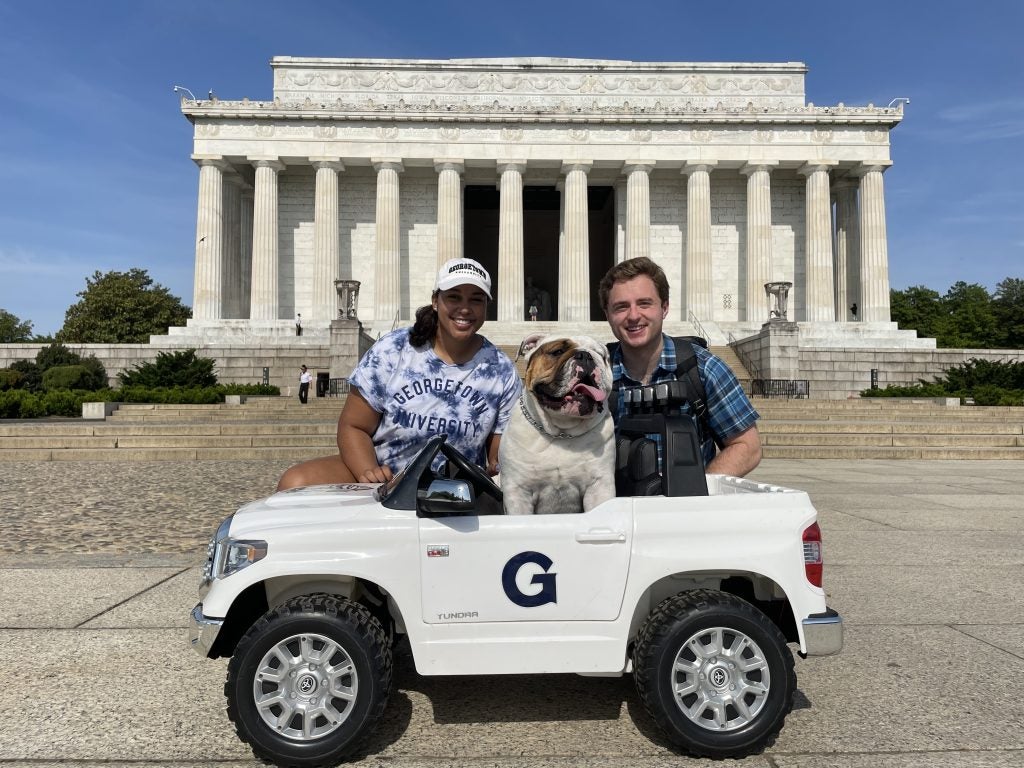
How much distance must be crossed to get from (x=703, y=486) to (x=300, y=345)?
3754 centimetres

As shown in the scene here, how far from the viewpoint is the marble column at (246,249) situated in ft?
159

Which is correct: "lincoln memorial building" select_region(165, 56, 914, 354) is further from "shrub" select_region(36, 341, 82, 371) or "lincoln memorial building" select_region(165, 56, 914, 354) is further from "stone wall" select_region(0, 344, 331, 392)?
"shrub" select_region(36, 341, 82, 371)

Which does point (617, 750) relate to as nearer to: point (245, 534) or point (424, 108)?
point (245, 534)

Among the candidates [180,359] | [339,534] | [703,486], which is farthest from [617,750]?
[180,359]

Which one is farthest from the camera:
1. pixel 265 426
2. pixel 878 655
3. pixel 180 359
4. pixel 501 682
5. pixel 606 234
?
pixel 606 234

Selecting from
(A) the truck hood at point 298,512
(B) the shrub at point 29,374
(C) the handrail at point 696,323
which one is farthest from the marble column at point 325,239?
(A) the truck hood at point 298,512

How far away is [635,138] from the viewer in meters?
45.2

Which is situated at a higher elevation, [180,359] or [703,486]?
[180,359]

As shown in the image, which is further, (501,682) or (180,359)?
(180,359)

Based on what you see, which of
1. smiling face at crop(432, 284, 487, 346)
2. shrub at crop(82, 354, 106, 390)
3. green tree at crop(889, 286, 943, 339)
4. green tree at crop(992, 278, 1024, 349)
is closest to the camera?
smiling face at crop(432, 284, 487, 346)

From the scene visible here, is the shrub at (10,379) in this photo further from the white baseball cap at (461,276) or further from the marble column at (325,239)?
the white baseball cap at (461,276)

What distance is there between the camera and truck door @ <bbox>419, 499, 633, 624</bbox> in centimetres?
349

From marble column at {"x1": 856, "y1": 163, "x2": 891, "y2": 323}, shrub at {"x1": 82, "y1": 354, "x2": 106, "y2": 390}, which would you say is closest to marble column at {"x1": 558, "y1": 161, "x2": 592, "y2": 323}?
marble column at {"x1": 856, "y1": 163, "x2": 891, "y2": 323}

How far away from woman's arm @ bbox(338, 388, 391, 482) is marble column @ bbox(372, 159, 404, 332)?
4058 centimetres
